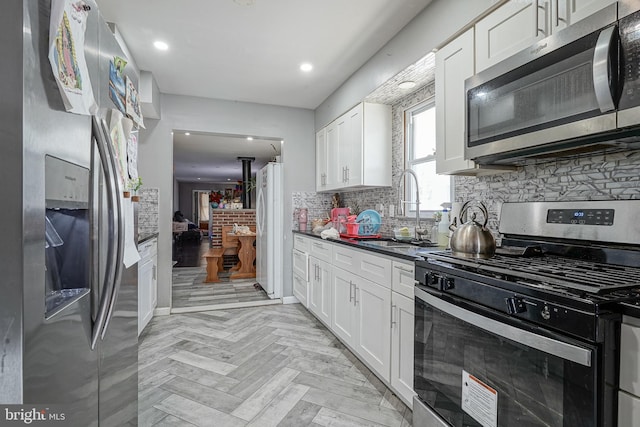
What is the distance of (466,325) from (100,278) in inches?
51.2

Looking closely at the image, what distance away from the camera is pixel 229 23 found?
7.90 ft

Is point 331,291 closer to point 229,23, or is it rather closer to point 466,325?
point 466,325

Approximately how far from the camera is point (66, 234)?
0.91 meters

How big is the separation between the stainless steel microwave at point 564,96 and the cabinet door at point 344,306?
1.39m

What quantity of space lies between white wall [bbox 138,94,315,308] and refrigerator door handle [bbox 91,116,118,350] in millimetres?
2881

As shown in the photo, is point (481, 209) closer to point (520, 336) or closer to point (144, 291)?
point (520, 336)

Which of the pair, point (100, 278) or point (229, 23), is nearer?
point (100, 278)

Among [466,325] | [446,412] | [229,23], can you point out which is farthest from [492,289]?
[229,23]

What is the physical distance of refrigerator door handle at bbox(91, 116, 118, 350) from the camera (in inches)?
38.6

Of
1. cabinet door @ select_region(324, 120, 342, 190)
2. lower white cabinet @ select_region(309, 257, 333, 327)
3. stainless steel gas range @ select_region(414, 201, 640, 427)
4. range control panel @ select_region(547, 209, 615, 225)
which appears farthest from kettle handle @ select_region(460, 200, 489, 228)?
cabinet door @ select_region(324, 120, 342, 190)

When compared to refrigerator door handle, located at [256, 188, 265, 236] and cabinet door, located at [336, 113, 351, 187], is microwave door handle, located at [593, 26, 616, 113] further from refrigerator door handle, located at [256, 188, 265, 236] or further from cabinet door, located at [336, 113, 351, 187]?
refrigerator door handle, located at [256, 188, 265, 236]

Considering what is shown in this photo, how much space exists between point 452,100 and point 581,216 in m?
0.93

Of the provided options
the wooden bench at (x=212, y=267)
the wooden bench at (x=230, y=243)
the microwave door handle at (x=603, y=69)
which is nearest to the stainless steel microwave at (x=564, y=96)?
the microwave door handle at (x=603, y=69)

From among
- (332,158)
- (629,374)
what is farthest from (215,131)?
(629,374)
